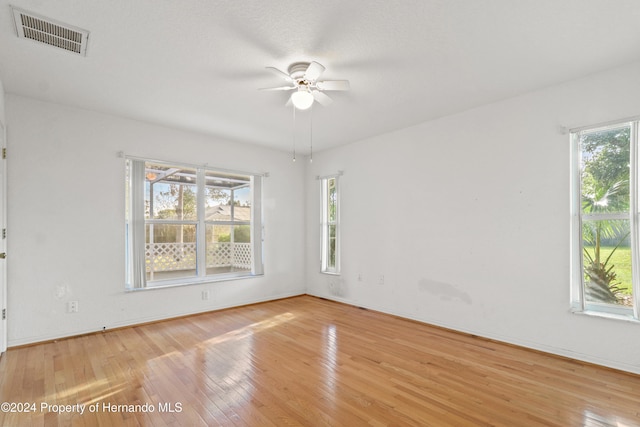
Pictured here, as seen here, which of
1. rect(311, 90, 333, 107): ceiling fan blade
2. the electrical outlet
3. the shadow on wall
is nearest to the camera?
rect(311, 90, 333, 107): ceiling fan blade

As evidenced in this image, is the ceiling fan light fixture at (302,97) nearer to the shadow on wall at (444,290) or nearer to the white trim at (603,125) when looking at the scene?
the white trim at (603,125)

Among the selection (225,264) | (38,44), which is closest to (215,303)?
(225,264)

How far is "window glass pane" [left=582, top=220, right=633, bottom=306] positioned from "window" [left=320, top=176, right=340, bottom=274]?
3506 mm

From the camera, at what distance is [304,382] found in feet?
8.57

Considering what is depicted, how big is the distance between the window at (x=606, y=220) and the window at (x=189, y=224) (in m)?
4.46

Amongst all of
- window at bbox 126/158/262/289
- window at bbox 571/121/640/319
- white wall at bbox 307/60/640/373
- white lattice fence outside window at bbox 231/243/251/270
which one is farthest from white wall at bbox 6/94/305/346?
window at bbox 571/121/640/319

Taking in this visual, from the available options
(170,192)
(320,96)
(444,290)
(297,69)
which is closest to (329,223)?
(444,290)

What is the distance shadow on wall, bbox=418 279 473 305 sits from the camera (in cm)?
389

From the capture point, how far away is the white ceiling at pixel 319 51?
211cm

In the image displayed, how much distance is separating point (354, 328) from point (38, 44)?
425 centimetres

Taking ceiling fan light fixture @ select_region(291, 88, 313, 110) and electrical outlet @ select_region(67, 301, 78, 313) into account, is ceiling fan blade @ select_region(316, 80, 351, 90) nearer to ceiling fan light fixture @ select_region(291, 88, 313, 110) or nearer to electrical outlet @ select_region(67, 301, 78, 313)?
ceiling fan light fixture @ select_region(291, 88, 313, 110)

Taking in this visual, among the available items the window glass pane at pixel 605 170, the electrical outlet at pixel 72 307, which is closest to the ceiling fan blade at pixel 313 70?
the window glass pane at pixel 605 170

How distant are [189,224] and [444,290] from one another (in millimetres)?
3847

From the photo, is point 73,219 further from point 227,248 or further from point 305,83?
point 305,83
